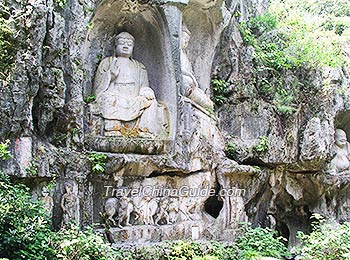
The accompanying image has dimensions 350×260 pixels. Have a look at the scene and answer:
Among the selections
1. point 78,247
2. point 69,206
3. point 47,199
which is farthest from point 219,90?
point 78,247

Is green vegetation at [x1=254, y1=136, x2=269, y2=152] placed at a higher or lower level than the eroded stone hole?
higher

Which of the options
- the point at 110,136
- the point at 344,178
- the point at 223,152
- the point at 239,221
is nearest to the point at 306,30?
the point at 344,178

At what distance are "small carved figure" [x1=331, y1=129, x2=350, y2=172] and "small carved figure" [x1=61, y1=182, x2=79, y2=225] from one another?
651cm

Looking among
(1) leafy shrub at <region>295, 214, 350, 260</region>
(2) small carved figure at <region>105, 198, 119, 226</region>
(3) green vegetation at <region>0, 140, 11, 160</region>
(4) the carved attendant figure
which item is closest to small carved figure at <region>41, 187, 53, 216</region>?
(3) green vegetation at <region>0, 140, 11, 160</region>

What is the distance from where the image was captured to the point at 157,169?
8.51m

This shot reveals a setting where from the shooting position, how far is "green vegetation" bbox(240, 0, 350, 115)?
35.7ft

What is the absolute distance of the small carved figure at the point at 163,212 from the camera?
28.2 ft

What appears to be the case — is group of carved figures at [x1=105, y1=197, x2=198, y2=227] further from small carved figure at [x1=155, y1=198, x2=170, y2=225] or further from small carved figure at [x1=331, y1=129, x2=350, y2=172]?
small carved figure at [x1=331, y1=129, x2=350, y2=172]

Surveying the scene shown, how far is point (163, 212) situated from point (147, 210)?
0.35 m

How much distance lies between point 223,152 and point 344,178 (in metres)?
3.43

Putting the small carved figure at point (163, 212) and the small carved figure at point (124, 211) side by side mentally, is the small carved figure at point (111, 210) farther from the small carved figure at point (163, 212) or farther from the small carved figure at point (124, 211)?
the small carved figure at point (163, 212)

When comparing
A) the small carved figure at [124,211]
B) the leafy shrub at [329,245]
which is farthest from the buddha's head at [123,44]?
the leafy shrub at [329,245]

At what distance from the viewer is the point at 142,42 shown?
959 centimetres

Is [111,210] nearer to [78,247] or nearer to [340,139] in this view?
[78,247]
